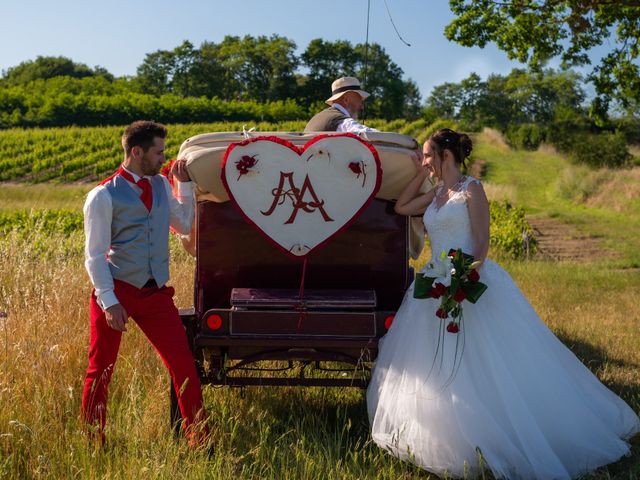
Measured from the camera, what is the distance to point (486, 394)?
178 inches

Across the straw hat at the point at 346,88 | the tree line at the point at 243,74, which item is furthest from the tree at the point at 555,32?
the tree line at the point at 243,74

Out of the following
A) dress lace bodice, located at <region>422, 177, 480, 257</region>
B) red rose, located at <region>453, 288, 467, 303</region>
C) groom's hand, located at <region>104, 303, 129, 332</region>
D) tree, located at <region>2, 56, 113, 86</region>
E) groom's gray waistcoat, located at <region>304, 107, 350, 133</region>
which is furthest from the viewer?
tree, located at <region>2, 56, 113, 86</region>

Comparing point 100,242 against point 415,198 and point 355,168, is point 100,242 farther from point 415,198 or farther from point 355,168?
point 415,198

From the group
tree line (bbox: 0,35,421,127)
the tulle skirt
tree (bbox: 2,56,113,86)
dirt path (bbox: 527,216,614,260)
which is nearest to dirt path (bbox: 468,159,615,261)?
dirt path (bbox: 527,216,614,260)

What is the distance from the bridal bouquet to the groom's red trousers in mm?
1431

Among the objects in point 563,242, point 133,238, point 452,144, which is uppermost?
point 452,144

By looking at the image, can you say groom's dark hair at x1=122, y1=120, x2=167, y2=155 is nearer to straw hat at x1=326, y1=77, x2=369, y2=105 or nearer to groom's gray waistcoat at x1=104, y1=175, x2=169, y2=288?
groom's gray waistcoat at x1=104, y1=175, x2=169, y2=288

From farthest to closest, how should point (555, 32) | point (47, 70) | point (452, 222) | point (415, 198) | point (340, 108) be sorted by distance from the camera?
1. point (47, 70)
2. point (555, 32)
3. point (340, 108)
4. point (415, 198)
5. point (452, 222)

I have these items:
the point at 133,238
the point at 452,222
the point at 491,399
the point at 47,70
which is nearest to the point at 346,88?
the point at 452,222

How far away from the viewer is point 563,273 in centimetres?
1349

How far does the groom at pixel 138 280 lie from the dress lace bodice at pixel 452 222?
170 cm

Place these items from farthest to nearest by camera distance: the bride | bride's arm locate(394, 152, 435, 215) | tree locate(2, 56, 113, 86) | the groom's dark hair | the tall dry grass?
1. tree locate(2, 56, 113, 86)
2. bride's arm locate(394, 152, 435, 215)
3. the groom's dark hair
4. the bride
5. the tall dry grass

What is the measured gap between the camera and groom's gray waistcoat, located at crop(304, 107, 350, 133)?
618cm

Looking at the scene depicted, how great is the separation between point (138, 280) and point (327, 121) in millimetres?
2407
